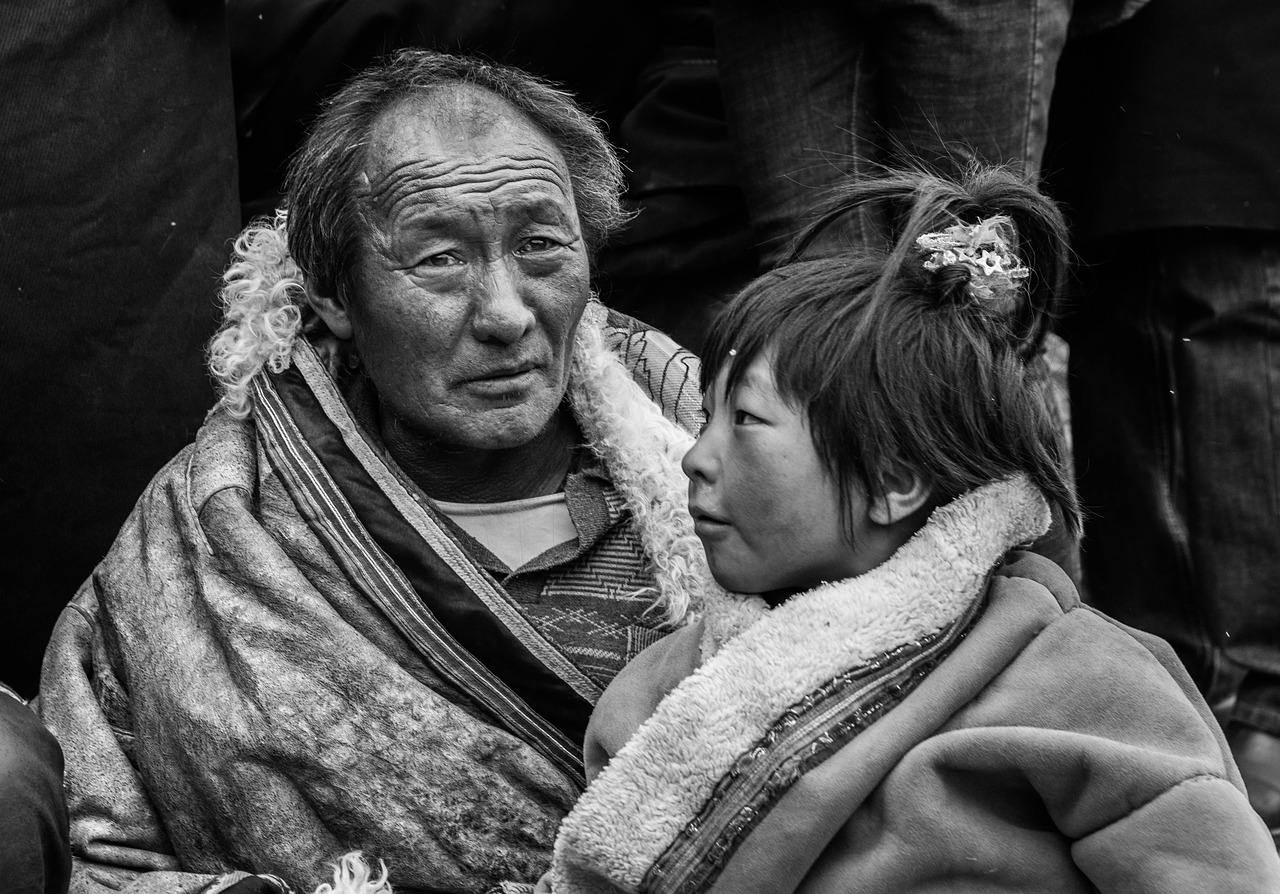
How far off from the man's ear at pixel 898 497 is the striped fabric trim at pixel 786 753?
17 cm

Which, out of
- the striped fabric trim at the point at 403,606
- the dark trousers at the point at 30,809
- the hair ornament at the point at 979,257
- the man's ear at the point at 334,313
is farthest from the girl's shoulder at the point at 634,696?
the man's ear at the point at 334,313

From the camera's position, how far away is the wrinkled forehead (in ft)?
9.00

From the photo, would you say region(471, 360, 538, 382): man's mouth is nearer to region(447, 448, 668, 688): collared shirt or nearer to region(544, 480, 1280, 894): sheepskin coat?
region(447, 448, 668, 688): collared shirt

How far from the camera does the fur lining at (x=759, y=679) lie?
1938mm

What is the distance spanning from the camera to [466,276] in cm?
→ 273

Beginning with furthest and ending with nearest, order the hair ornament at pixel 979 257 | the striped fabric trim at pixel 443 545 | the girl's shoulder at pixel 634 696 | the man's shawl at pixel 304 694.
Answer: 1. the striped fabric trim at pixel 443 545
2. the man's shawl at pixel 304 694
3. the girl's shoulder at pixel 634 696
4. the hair ornament at pixel 979 257

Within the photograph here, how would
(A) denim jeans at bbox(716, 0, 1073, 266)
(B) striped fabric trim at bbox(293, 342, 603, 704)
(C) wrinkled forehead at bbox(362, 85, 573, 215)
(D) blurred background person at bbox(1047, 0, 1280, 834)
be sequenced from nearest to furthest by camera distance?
1. (B) striped fabric trim at bbox(293, 342, 603, 704)
2. (C) wrinkled forehead at bbox(362, 85, 573, 215)
3. (A) denim jeans at bbox(716, 0, 1073, 266)
4. (D) blurred background person at bbox(1047, 0, 1280, 834)

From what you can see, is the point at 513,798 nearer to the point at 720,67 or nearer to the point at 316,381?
the point at 316,381

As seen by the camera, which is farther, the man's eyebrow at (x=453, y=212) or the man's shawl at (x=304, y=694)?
the man's eyebrow at (x=453, y=212)

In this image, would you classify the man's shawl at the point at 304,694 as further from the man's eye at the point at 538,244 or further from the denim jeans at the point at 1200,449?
the denim jeans at the point at 1200,449

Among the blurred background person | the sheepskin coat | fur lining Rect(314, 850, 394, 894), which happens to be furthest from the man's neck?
the blurred background person

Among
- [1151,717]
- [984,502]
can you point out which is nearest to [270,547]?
[984,502]

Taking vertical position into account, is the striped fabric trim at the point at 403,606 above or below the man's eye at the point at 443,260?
below

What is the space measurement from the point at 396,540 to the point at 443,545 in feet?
0.26
